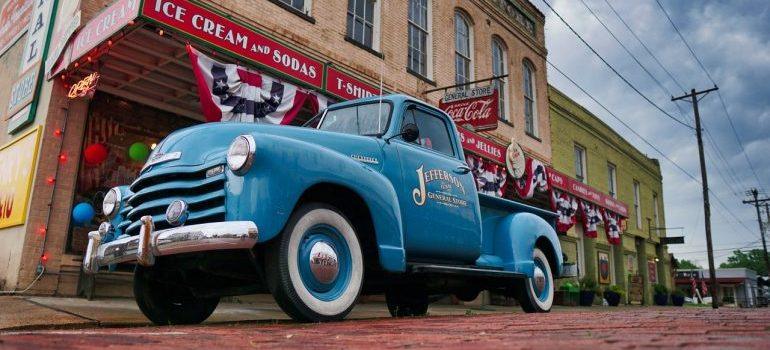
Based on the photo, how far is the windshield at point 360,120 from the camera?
17.6 ft

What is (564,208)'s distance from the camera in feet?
53.2

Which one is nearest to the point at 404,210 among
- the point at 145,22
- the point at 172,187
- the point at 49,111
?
the point at 172,187

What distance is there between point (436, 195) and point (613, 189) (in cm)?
2076

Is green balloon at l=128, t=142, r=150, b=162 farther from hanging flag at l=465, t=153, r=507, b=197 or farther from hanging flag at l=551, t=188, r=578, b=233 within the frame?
hanging flag at l=551, t=188, r=578, b=233

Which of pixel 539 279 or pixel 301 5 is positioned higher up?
pixel 301 5

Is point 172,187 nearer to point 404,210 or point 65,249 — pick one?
point 404,210

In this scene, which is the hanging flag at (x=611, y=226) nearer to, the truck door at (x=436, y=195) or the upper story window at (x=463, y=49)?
the upper story window at (x=463, y=49)

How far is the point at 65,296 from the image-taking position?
24.0 ft

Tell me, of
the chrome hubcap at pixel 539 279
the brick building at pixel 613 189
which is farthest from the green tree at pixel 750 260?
the chrome hubcap at pixel 539 279

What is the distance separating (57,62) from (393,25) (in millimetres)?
7476

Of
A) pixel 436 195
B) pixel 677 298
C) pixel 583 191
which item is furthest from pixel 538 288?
pixel 677 298

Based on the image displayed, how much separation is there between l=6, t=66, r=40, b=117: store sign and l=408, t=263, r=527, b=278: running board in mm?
6743

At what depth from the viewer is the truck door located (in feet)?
16.6

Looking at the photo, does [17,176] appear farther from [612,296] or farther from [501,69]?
[612,296]
